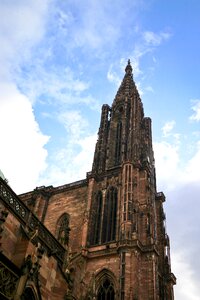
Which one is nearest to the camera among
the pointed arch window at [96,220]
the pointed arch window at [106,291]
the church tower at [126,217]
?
the pointed arch window at [106,291]

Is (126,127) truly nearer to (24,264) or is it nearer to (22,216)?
(22,216)

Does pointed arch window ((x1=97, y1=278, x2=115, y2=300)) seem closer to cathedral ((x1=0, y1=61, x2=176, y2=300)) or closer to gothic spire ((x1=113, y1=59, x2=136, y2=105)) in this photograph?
cathedral ((x1=0, y1=61, x2=176, y2=300))

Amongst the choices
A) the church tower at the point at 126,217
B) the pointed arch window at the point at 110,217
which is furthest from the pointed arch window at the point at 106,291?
the pointed arch window at the point at 110,217

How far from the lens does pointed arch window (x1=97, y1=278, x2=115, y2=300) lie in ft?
79.8

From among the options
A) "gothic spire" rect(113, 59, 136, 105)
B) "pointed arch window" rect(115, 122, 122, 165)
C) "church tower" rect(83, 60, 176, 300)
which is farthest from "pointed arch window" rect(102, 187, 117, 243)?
"gothic spire" rect(113, 59, 136, 105)

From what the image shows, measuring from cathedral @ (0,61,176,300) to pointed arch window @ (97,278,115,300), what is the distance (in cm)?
7

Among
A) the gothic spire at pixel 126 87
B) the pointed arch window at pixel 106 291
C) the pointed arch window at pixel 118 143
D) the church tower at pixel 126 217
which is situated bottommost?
the pointed arch window at pixel 106 291

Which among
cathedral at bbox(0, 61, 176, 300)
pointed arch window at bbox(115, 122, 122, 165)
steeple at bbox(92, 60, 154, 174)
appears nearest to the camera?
cathedral at bbox(0, 61, 176, 300)

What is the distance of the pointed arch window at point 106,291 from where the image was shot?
24.3 metres

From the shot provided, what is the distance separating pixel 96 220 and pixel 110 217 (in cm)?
126

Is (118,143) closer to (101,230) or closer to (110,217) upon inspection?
(110,217)

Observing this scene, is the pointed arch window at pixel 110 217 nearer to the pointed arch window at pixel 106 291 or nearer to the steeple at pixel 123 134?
the steeple at pixel 123 134

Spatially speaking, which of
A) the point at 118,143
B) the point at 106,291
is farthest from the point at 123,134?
the point at 106,291

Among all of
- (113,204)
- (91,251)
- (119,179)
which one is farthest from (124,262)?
(119,179)
